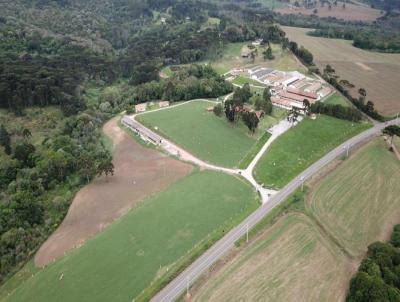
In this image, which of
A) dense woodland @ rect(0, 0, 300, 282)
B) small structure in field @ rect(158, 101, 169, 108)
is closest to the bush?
dense woodland @ rect(0, 0, 300, 282)

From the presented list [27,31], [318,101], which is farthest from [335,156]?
[27,31]

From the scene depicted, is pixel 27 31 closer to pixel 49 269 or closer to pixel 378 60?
pixel 49 269

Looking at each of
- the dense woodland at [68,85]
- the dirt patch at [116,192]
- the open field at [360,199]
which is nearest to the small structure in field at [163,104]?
the dense woodland at [68,85]

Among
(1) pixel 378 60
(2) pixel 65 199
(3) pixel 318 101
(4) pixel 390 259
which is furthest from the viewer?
(1) pixel 378 60

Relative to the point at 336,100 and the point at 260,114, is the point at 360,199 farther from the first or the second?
the point at 336,100

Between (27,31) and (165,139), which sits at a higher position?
(27,31)

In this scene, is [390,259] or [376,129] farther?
[376,129]
